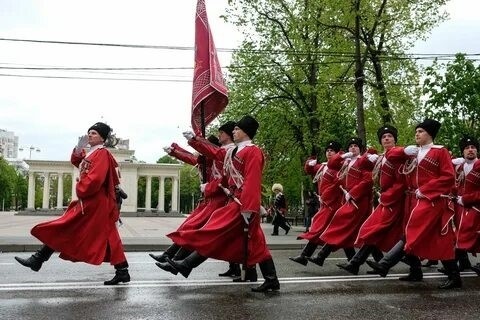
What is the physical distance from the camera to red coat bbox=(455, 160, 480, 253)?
9219 millimetres

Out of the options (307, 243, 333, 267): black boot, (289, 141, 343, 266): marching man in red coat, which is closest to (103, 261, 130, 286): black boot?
(307, 243, 333, 267): black boot

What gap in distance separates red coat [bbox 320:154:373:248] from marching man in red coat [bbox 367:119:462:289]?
1.35 metres

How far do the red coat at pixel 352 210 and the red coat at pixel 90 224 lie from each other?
349 cm

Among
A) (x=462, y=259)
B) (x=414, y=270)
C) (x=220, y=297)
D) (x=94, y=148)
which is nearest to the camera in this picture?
(x=220, y=297)

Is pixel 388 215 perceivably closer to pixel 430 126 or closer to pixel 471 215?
pixel 430 126

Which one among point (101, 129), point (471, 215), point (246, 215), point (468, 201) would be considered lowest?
point (471, 215)

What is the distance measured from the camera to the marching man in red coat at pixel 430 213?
25.7ft

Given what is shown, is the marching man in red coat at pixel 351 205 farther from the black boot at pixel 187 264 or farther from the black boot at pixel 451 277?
the black boot at pixel 187 264

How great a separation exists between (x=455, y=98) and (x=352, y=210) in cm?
804

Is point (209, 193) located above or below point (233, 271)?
above

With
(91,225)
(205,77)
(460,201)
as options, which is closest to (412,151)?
(460,201)

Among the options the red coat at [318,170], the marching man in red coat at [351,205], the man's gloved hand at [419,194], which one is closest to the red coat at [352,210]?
the marching man in red coat at [351,205]

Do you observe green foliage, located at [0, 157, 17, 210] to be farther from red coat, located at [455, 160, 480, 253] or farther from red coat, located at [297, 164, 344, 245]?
red coat, located at [455, 160, 480, 253]

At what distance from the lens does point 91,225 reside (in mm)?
7367
